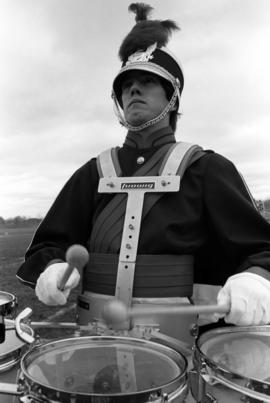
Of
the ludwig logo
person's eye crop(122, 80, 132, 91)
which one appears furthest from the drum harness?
person's eye crop(122, 80, 132, 91)

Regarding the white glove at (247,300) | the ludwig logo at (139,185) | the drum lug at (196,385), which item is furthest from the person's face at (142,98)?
the drum lug at (196,385)

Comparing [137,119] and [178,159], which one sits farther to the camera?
[137,119]

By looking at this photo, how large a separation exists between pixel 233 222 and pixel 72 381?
2.97 ft

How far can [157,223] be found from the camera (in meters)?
1.75

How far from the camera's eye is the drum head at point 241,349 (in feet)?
4.10

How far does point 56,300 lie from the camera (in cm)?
169

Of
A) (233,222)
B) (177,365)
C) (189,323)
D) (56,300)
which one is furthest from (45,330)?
(233,222)

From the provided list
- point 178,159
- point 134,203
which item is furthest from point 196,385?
point 178,159

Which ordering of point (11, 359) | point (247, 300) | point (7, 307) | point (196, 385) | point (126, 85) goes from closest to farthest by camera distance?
point (196, 385) < point (247, 300) < point (11, 359) < point (7, 307) < point (126, 85)

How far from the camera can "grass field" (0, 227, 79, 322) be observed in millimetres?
5462

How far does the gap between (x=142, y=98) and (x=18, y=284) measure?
6416 millimetres

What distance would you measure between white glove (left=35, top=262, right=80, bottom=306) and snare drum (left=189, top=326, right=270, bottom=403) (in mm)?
549

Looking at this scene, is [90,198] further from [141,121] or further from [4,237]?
[4,237]

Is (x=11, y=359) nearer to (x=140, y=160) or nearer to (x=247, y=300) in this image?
(x=247, y=300)
